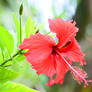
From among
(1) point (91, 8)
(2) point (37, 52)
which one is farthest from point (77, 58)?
(1) point (91, 8)

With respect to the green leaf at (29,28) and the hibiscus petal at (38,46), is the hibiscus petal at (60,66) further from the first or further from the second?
the green leaf at (29,28)

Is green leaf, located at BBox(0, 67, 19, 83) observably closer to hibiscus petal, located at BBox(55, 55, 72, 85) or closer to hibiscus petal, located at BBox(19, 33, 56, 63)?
hibiscus petal, located at BBox(19, 33, 56, 63)

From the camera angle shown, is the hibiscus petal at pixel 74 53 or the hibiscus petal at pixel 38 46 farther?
the hibiscus petal at pixel 74 53

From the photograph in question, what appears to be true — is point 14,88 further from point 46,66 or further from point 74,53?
point 74,53

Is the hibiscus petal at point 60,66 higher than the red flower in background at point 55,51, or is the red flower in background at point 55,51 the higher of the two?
the red flower in background at point 55,51

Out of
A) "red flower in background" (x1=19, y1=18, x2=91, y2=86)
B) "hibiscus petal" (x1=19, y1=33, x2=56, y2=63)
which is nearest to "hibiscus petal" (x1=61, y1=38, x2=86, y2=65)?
"red flower in background" (x1=19, y1=18, x2=91, y2=86)

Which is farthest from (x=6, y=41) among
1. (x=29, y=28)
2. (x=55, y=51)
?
(x=55, y=51)

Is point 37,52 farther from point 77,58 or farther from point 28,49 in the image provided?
point 77,58

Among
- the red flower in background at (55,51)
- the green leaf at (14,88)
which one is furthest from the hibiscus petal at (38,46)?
the green leaf at (14,88)
